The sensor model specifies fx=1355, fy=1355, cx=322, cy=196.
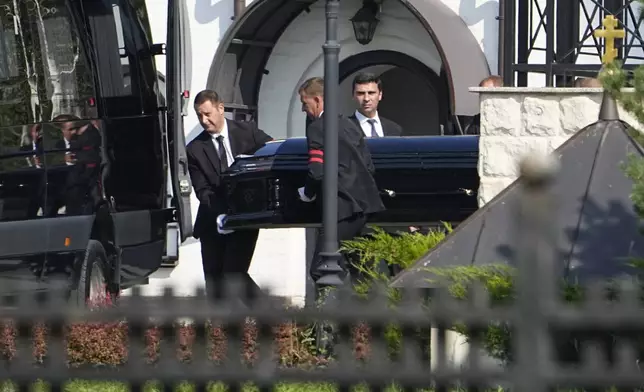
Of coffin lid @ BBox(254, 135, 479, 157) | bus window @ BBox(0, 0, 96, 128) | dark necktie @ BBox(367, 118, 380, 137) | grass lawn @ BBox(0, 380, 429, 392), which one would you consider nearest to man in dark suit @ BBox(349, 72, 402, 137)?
dark necktie @ BBox(367, 118, 380, 137)

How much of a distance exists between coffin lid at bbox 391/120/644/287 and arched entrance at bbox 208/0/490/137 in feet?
21.1

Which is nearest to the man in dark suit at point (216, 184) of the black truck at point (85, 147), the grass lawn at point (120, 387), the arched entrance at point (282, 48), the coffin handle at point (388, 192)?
the black truck at point (85, 147)

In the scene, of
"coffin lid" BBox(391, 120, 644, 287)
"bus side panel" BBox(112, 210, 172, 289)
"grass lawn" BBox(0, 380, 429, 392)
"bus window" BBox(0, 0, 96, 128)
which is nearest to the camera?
"grass lawn" BBox(0, 380, 429, 392)

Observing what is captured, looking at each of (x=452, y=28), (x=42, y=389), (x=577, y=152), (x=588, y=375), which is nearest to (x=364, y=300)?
(x=588, y=375)

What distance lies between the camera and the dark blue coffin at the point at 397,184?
28.0ft

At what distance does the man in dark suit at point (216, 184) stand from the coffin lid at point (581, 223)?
3.86 metres

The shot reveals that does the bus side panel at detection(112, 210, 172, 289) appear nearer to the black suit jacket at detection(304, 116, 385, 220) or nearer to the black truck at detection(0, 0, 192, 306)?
the black truck at detection(0, 0, 192, 306)

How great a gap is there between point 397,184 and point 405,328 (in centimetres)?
566

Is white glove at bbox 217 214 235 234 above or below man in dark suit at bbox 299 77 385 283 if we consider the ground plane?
below

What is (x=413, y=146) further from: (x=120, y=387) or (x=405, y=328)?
(x=405, y=328)

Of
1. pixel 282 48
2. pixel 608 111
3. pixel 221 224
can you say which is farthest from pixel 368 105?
pixel 282 48

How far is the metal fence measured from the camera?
256 centimetres

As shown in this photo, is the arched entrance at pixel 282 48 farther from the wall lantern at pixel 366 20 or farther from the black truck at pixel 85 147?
the black truck at pixel 85 147

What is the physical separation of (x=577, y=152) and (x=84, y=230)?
13.7 feet
